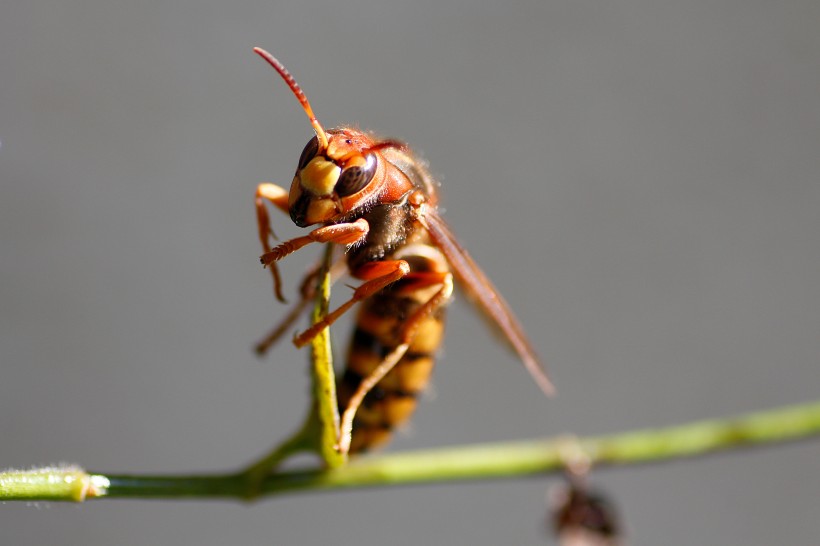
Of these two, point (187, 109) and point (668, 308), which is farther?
point (668, 308)

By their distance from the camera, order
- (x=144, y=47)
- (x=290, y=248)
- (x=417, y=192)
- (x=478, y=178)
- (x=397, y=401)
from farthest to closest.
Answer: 1. (x=478, y=178)
2. (x=144, y=47)
3. (x=397, y=401)
4. (x=417, y=192)
5. (x=290, y=248)

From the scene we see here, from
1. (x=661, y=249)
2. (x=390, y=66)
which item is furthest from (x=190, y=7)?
(x=661, y=249)

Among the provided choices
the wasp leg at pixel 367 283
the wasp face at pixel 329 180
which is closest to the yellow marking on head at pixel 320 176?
the wasp face at pixel 329 180

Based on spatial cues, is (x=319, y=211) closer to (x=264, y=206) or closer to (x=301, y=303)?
(x=264, y=206)

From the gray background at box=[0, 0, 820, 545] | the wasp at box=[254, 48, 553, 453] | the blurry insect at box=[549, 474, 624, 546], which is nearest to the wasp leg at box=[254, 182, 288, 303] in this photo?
the wasp at box=[254, 48, 553, 453]

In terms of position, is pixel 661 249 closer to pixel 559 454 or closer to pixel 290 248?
pixel 559 454

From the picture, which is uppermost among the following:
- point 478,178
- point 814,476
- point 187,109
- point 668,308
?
point 187,109

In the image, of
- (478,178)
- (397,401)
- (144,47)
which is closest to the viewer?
(397,401)
